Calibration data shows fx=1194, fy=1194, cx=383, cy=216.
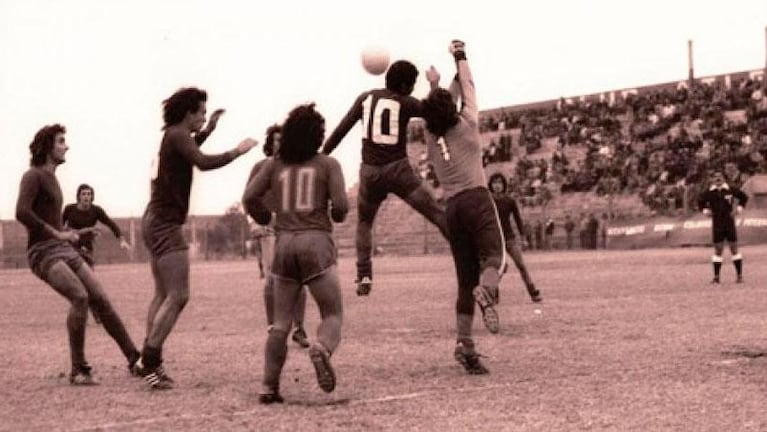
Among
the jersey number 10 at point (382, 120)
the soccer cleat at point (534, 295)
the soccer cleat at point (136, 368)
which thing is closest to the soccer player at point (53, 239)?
the soccer cleat at point (136, 368)

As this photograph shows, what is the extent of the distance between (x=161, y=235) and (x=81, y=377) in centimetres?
134

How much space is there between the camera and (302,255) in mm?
7582

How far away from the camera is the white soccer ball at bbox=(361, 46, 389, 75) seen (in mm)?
9930

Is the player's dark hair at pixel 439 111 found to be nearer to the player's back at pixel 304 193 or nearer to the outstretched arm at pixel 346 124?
the outstretched arm at pixel 346 124

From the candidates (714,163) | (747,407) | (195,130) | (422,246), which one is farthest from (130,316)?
(422,246)

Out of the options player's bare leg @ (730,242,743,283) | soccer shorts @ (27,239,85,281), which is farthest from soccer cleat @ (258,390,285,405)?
player's bare leg @ (730,242,743,283)

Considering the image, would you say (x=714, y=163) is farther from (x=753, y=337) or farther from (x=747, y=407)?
(x=747, y=407)

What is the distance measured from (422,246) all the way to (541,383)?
4665cm

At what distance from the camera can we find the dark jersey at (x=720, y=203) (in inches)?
829

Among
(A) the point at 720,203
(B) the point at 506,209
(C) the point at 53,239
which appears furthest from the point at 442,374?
(A) the point at 720,203

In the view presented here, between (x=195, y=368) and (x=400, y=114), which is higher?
(x=400, y=114)

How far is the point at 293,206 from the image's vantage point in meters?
7.63

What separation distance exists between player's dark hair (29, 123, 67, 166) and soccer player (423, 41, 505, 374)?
2.89 meters

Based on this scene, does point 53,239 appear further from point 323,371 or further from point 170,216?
point 323,371
